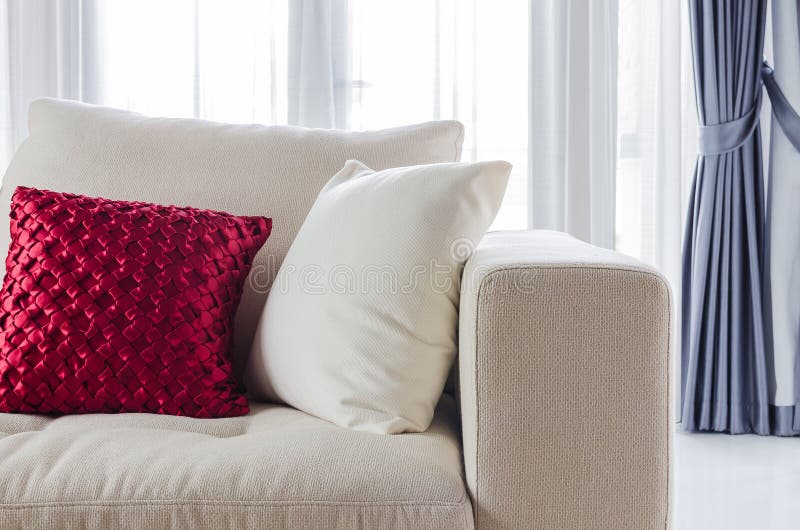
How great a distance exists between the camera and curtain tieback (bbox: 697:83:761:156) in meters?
2.24

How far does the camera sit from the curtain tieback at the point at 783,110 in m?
2.23

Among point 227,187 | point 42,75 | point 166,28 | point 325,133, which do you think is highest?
point 166,28

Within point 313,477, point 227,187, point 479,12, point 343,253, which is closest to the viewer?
point 313,477

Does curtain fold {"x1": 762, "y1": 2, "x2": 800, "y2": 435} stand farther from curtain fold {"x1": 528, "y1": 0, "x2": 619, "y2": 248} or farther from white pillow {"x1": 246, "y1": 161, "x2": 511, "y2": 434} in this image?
white pillow {"x1": 246, "y1": 161, "x2": 511, "y2": 434}

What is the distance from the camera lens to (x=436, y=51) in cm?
239

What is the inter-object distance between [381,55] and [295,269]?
1.39 metres

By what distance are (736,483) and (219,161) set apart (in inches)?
59.0

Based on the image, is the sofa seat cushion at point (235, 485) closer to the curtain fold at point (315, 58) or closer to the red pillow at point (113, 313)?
the red pillow at point (113, 313)

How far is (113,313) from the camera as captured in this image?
116 cm

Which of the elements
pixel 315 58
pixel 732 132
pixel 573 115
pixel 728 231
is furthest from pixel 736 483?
pixel 315 58

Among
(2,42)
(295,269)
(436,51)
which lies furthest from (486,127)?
(2,42)

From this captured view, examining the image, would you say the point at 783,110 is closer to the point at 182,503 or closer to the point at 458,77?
the point at 458,77

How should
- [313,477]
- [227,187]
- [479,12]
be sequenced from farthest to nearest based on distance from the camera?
[479,12], [227,187], [313,477]

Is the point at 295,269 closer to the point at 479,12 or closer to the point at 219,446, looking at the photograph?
the point at 219,446
